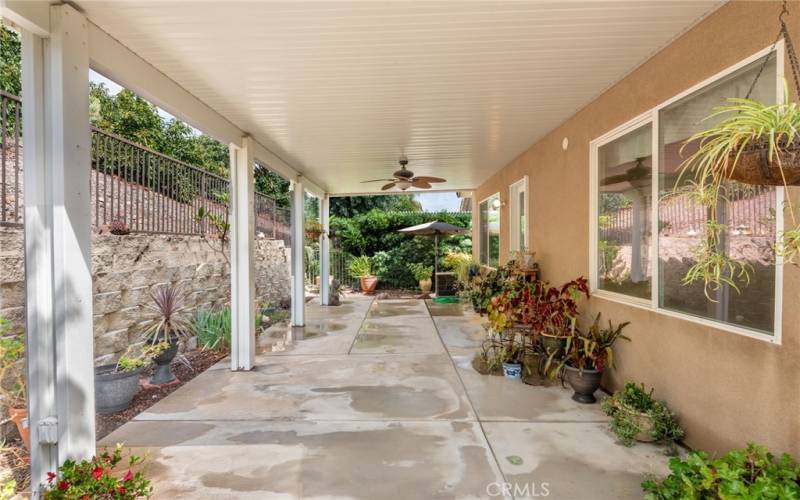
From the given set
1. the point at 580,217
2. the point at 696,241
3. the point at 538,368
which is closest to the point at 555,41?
the point at 696,241

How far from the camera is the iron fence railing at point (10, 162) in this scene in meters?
2.63

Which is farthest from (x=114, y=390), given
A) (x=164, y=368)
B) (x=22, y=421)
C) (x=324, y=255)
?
(x=324, y=255)

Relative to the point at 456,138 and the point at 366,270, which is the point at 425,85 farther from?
the point at 366,270

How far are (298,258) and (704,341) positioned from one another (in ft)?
19.4

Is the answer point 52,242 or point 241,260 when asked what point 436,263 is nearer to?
point 241,260

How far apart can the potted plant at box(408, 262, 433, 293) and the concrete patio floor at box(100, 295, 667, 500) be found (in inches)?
252

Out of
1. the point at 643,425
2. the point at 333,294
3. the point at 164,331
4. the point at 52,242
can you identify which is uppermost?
the point at 52,242

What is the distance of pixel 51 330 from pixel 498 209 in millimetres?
6794

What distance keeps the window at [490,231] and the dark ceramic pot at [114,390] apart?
6214mm

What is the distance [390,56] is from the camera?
279 centimetres

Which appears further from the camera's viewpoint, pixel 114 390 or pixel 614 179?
pixel 614 179

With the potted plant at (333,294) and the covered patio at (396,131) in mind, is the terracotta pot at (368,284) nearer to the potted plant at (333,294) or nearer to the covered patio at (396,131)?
the potted plant at (333,294)

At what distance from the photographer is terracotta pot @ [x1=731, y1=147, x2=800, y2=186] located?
1488 mm

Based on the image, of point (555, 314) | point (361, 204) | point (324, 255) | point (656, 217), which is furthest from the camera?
point (361, 204)
